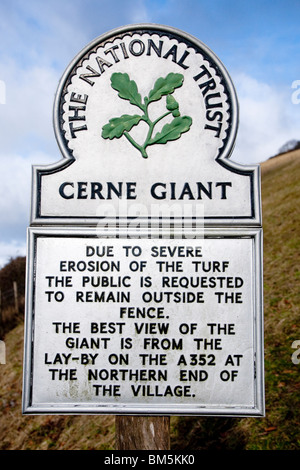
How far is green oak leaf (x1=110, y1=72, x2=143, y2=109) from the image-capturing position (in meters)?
3.10

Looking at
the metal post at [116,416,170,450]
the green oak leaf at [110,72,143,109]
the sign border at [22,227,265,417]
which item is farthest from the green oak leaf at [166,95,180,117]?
the metal post at [116,416,170,450]

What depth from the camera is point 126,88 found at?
10.2 ft

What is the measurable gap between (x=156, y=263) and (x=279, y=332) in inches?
199

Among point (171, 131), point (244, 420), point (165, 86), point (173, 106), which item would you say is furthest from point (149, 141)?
point (244, 420)

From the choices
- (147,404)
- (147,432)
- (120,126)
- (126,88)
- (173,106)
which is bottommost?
(147,432)

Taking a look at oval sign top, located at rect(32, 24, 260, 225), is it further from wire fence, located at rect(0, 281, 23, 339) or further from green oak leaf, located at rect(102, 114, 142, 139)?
wire fence, located at rect(0, 281, 23, 339)

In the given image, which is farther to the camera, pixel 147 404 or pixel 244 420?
pixel 244 420

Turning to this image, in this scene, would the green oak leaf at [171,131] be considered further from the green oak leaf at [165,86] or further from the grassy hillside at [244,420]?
the grassy hillside at [244,420]

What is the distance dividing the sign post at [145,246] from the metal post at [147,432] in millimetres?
59

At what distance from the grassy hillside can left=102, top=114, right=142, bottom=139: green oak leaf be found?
4092 mm

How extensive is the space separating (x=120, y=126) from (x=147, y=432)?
2323 mm

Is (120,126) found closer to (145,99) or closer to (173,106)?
(145,99)

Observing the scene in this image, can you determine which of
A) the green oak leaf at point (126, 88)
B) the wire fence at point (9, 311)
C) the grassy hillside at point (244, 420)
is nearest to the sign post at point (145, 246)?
the green oak leaf at point (126, 88)
